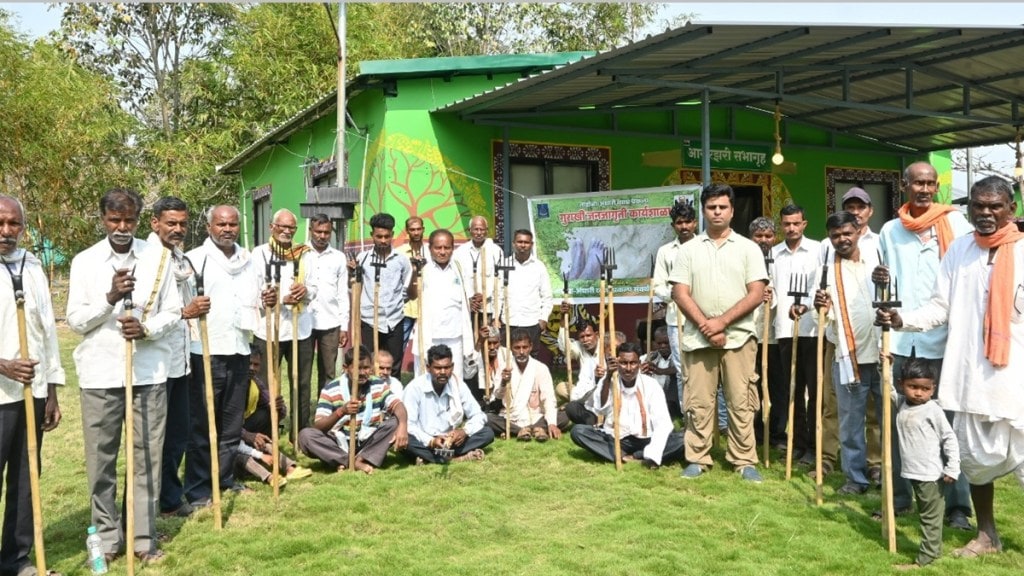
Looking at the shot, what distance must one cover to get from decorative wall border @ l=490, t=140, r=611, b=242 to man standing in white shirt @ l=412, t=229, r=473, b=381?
341 centimetres

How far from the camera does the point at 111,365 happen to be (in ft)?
15.0

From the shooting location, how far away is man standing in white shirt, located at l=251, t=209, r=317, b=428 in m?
6.46

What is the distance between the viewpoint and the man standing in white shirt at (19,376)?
4141mm

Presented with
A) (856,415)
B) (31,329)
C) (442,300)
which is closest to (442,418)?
(442,300)

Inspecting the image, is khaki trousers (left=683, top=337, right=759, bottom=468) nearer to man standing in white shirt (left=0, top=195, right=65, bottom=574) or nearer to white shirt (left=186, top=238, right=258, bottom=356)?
white shirt (left=186, top=238, right=258, bottom=356)

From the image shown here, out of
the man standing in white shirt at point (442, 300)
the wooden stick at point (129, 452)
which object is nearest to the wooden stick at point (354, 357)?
the man standing in white shirt at point (442, 300)

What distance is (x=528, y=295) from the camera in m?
8.34

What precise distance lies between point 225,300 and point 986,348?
441cm

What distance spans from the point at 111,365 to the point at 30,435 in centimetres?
60

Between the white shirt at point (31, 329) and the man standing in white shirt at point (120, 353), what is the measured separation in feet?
0.43

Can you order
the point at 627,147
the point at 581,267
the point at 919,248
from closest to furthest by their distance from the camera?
1. the point at 919,248
2. the point at 581,267
3. the point at 627,147

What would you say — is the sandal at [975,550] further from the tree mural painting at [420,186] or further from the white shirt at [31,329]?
the tree mural painting at [420,186]

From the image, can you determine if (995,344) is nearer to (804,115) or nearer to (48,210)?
(804,115)

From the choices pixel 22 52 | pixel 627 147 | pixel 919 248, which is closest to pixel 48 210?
pixel 22 52
